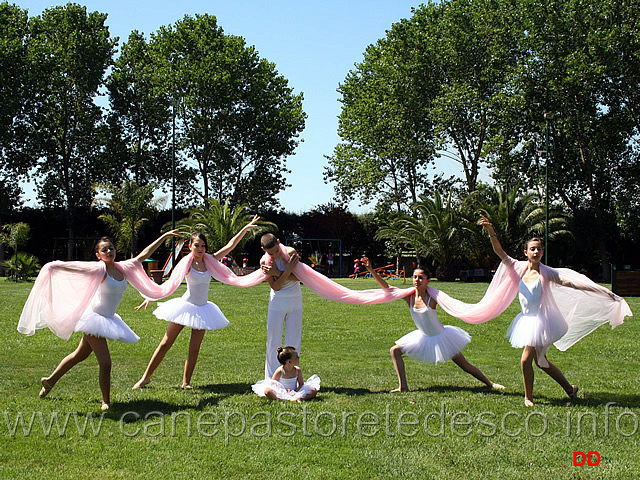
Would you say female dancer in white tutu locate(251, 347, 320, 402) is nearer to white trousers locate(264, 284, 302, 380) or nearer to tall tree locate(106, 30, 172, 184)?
white trousers locate(264, 284, 302, 380)

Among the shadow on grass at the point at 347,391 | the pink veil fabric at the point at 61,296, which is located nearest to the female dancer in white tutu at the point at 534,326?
the shadow on grass at the point at 347,391

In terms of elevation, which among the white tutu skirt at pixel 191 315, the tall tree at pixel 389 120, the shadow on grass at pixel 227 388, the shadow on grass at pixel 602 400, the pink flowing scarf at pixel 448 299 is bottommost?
the shadow on grass at pixel 227 388

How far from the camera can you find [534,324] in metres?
7.45

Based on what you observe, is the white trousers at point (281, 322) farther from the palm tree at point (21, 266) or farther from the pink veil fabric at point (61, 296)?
the palm tree at point (21, 266)

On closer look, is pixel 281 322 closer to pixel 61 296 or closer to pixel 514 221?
pixel 61 296

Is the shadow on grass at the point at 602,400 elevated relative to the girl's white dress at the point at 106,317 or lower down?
lower down

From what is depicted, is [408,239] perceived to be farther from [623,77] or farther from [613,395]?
[613,395]

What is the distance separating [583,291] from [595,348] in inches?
189

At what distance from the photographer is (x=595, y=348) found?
12086 millimetres

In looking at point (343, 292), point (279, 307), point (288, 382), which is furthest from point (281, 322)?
point (343, 292)

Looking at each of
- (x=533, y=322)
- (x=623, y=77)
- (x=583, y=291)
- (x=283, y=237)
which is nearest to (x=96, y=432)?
(x=533, y=322)

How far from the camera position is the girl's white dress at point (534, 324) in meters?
7.33

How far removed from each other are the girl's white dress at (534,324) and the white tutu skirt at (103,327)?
174 inches

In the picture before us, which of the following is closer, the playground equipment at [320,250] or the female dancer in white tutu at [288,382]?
the female dancer in white tutu at [288,382]
